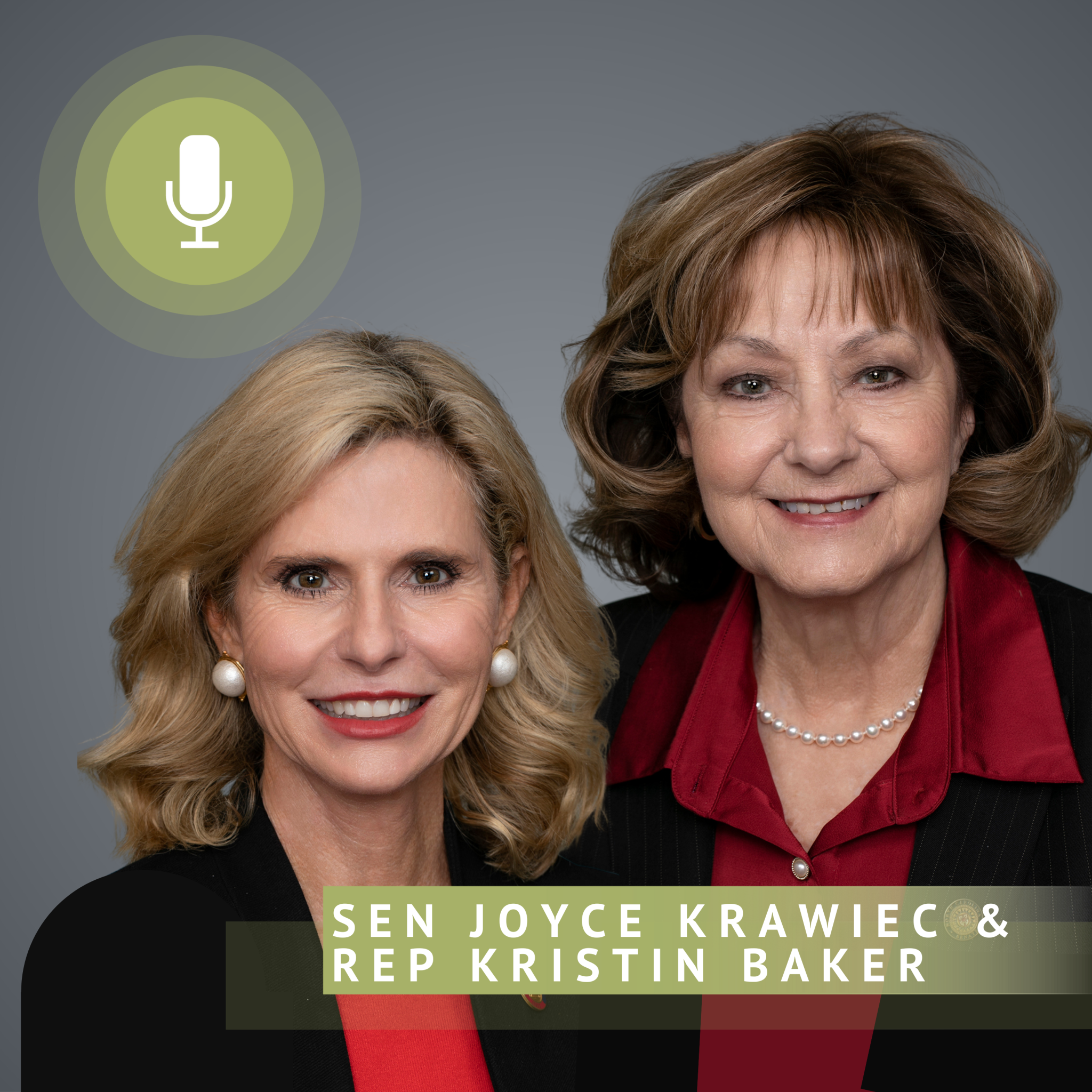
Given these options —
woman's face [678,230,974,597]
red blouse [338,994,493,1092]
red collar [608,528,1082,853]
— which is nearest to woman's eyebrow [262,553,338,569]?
red blouse [338,994,493,1092]

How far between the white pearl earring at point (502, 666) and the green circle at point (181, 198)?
223 centimetres

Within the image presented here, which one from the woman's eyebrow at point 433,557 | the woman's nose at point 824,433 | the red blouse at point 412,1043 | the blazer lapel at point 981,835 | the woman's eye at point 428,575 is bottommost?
the red blouse at point 412,1043

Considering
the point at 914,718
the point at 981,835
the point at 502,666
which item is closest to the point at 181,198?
the point at 502,666

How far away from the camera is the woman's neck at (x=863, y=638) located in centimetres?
282

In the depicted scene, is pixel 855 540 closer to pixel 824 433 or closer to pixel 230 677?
pixel 824 433

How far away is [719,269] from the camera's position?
2635 millimetres

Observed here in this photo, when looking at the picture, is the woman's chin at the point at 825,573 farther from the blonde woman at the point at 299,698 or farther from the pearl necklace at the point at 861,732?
the blonde woman at the point at 299,698

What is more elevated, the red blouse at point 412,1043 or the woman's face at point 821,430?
the woman's face at point 821,430

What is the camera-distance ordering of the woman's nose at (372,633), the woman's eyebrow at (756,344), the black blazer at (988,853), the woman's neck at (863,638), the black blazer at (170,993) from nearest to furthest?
1. the black blazer at (170,993)
2. the woman's nose at (372,633)
3. the black blazer at (988,853)
4. the woman's eyebrow at (756,344)
5. the woman's neck at (863,638)

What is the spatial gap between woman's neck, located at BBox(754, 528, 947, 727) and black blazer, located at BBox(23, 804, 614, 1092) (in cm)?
104

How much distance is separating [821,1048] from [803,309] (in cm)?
142

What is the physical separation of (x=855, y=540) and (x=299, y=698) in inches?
44.0

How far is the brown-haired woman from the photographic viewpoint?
2.57 meters
